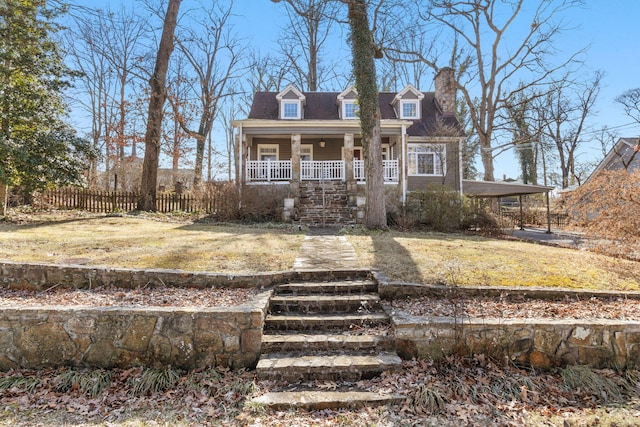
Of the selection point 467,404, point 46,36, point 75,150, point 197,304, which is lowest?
point 467,404

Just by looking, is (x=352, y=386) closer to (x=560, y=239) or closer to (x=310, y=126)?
(x=560, y=239)

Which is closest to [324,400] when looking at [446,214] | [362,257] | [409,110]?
[362,257]

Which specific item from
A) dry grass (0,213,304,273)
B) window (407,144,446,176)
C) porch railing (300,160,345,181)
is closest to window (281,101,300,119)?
porch railing (300,160,345,181)

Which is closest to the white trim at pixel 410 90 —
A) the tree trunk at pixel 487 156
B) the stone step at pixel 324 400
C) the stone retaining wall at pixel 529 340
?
the tree trunk at pixel 487 156

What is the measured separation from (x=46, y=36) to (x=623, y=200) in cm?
1570

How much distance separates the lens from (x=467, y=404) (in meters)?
2.74

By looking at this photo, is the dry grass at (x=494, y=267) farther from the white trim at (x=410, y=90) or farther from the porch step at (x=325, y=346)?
the white trim at (x=410, y=90)

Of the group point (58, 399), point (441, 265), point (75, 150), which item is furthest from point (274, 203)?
point (58, 399)

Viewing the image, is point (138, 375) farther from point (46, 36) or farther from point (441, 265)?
point (46, 36)

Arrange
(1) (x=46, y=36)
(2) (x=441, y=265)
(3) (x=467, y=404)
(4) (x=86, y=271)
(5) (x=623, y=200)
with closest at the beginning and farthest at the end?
1. (3) (x=467, y=404)
2. (4) (x=86, y=271)
3. (2) (x=441, y=265)
4. (5) (x=623, y=200)
5. (1) (x=46, y=36)

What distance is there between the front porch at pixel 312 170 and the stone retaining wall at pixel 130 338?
1044 cm

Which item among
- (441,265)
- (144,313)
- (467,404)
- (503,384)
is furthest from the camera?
(441,265)

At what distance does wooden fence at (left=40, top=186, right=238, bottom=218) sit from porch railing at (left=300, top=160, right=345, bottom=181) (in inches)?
141

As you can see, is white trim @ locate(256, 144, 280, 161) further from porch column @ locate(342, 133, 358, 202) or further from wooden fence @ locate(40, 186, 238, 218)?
porch column @ locate(342, 133, 358, 202)
